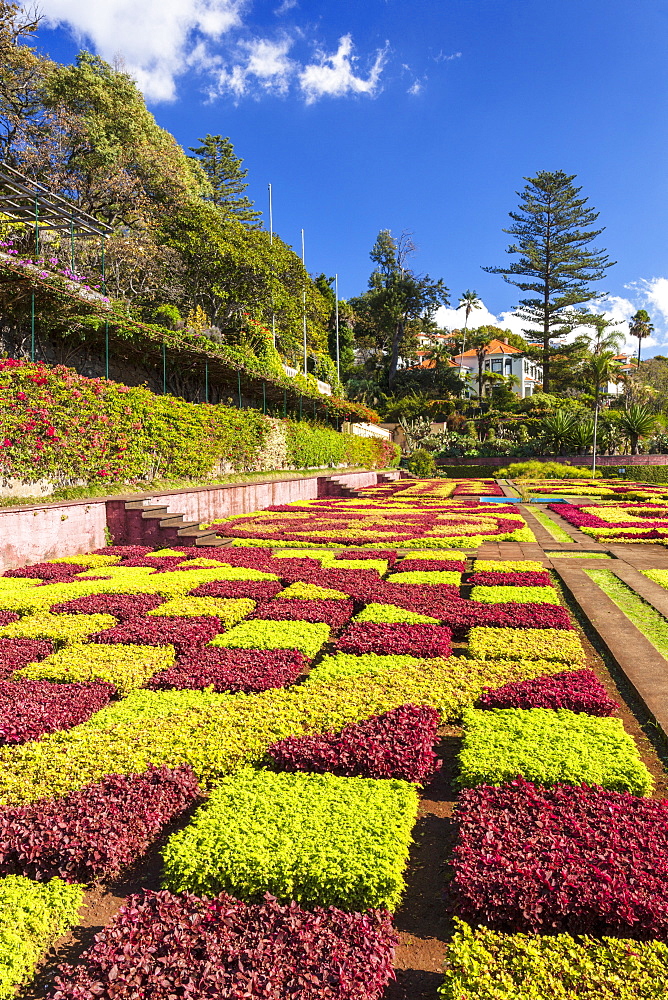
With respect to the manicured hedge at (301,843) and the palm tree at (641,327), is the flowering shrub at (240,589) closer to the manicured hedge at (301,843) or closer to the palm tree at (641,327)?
the manicured hedge at (301,843)

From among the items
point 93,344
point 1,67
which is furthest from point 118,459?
point 1,67

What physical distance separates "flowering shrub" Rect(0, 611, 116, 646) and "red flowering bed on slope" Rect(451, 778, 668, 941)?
366 centimetres

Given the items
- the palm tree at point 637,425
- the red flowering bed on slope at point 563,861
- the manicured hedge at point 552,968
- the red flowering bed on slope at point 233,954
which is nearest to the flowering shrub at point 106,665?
the red flowering bed on slope at point 233,954

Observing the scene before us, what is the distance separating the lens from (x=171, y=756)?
301cm

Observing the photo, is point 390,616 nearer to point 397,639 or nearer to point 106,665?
point 397,639

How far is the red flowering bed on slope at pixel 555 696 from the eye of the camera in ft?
11.5

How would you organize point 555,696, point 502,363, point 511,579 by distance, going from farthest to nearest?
point 502,363
point 511,579
point 555,696

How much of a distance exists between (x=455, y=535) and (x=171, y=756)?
8.03 m

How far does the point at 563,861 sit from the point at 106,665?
10.8ft

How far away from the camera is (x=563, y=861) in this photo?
6.93 ft

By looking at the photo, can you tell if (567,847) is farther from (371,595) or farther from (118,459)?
(118,459)

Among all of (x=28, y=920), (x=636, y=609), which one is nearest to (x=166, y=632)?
(x=28, y=920)

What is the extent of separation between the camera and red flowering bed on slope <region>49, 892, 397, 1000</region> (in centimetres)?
169

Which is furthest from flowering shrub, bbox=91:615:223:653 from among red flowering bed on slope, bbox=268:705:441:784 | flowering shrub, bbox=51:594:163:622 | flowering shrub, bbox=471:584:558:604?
flowering shrub, bbox=471:584:558:604
